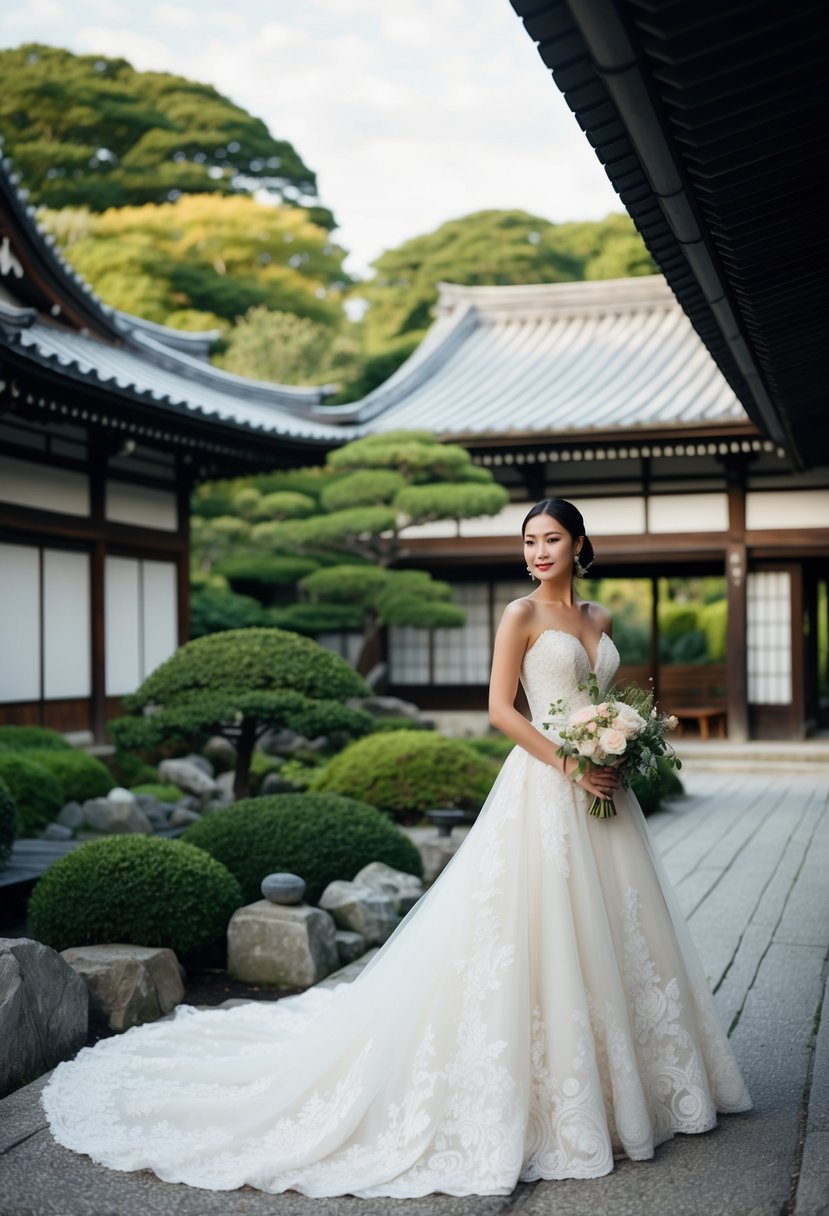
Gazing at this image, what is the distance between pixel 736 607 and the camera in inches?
585

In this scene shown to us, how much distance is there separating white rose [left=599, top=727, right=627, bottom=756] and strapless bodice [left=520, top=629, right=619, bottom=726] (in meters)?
0.24

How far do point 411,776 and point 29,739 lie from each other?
10.6ft

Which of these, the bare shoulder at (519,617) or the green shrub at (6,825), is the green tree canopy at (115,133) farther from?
the bare shoulder at (519,617)

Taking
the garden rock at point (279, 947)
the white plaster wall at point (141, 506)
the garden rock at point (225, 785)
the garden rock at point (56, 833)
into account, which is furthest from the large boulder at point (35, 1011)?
the white plaster wall at point (141, 506)

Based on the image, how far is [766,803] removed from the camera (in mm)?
10953

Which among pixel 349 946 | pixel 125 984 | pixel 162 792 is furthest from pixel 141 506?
pixel 125 984

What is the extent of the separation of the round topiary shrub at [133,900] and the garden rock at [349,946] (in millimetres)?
535

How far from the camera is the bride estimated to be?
10.3ft

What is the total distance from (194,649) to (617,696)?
6016 millimetres

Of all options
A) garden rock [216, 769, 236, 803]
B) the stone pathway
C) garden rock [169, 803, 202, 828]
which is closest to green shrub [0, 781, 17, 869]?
the stone pathway

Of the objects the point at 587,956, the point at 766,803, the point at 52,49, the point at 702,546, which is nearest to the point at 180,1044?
the point at 587,956

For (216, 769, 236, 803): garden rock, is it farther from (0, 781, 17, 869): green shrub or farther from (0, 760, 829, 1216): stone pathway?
(0, 760, 829, 1216): stone pathway

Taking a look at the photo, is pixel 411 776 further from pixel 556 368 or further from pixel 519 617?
pixel 556 368

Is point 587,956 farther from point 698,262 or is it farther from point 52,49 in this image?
point 52,49
